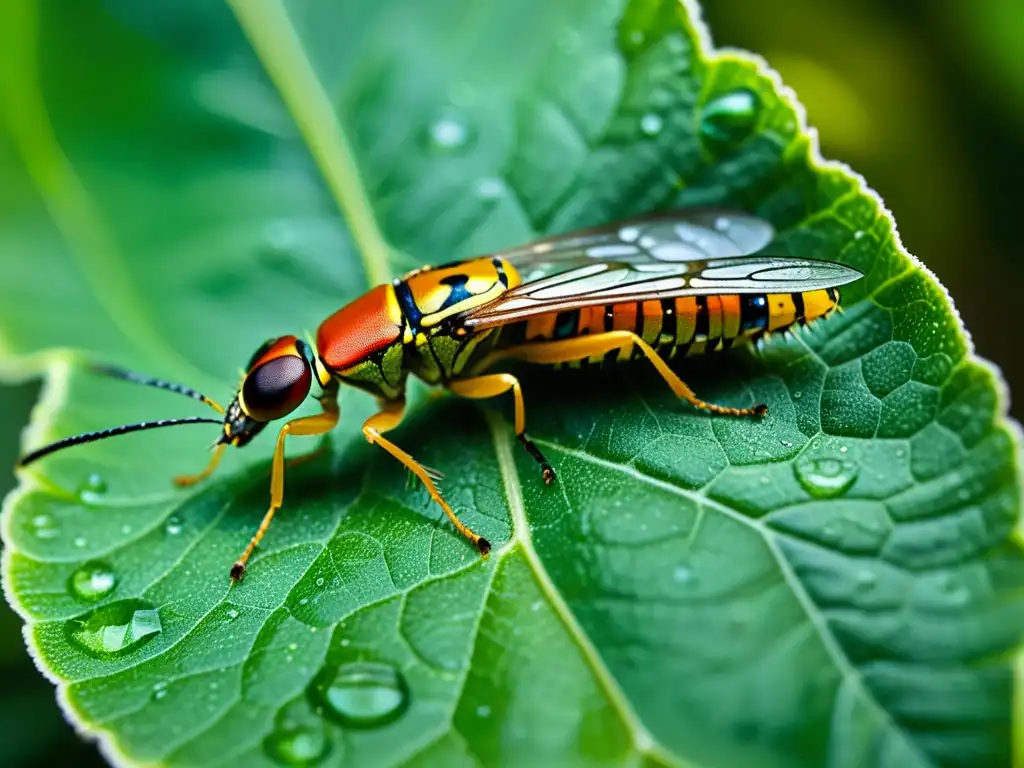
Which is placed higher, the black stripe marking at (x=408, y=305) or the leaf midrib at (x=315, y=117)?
the leaf midrib at (x=315, y=117)

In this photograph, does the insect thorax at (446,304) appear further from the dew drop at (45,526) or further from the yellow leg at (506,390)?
the dew drop at (45,526)

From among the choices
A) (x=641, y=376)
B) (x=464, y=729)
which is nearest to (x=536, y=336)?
(x=641, y=376)

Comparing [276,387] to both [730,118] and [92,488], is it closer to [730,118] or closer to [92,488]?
[92,488]

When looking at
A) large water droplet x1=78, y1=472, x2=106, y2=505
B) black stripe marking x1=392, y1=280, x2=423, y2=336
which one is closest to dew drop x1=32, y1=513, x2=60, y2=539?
large water droplet x1=78, y1=472, x2=106, y2=505

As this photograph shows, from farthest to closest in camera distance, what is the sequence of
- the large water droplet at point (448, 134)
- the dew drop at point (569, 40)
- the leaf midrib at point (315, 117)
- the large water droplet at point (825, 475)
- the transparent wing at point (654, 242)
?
the leaf midrib at point (315, 117)
the large water droplet at point (448, 134)
the dew drop at point (569, 40)
the transparent wing at point (654, 242)
the large water droplet at point (825, 475)

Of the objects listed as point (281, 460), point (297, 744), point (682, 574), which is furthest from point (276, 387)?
point (682, 574)

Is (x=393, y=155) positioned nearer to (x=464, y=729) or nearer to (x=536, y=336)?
(x=536, y=336)

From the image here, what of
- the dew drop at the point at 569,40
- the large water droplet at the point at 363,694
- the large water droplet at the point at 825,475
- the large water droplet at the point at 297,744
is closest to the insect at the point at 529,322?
the large water droplet at the point at 825,475

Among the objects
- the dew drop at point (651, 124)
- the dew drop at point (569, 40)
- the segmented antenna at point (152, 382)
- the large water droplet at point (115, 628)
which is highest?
the dew drop at point (569, 40)
